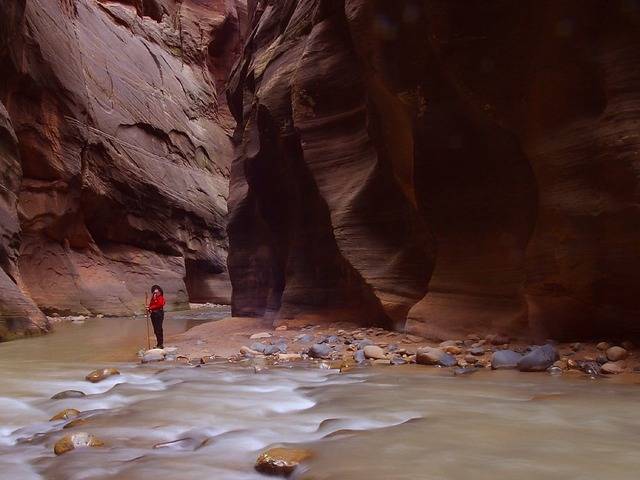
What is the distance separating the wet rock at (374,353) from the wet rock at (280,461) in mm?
4369

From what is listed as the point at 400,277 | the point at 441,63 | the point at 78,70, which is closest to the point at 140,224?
the point at 78,70

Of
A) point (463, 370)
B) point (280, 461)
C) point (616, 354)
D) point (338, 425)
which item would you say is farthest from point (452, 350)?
point (280, 461)

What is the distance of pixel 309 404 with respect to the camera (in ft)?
16.1

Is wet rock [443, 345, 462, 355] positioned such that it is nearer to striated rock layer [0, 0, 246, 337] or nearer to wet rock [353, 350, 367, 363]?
wet rock [353, 350, 367, 363]

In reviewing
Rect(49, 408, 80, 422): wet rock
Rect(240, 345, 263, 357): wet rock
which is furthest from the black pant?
Rect(49, 408, 80, 422): wet rock

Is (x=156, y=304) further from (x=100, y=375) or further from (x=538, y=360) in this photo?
(x=538, y=360)

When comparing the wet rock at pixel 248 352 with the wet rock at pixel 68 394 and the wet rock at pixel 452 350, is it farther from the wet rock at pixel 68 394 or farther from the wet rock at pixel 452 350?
the wet rock at pixel 68 394

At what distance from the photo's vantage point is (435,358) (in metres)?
6.87

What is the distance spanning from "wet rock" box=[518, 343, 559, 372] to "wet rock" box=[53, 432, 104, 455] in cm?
429

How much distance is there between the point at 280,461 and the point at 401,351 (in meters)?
4.85

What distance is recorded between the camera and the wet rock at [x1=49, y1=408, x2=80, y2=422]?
4.58 meters

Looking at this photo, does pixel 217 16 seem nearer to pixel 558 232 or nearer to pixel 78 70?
pixel 78 70

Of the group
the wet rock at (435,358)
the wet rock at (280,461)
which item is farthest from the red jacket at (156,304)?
the wet rock at (280,461)

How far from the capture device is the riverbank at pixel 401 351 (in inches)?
241
